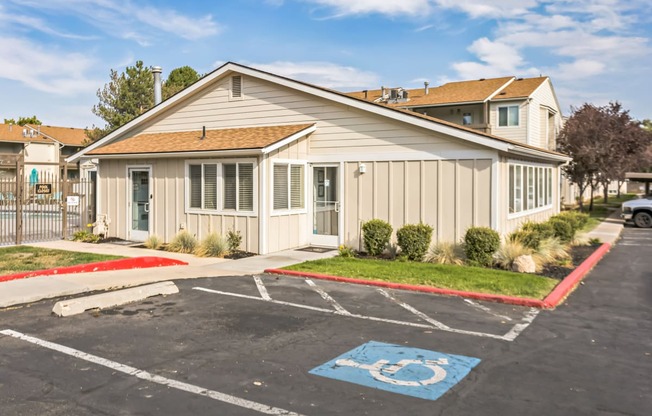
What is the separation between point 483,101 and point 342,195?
19.3m

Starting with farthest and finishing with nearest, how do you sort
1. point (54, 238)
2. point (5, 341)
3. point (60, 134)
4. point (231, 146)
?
point (60, 134) → point (54, 238) → point (231, 146) → point (5, 341)

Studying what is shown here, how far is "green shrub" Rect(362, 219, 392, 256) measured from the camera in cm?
1396

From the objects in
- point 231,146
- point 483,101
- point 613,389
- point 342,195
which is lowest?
point 613,389

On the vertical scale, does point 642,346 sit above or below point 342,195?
below

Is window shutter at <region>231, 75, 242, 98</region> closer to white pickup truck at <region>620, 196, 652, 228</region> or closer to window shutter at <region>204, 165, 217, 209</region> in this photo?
window shutter at <region>204, 165, 217, 209</region>

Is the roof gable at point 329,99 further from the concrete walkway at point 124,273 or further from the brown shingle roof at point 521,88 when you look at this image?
the brown shingle roof at point 521,88

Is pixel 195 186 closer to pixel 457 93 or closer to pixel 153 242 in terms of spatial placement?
pixel 153 242

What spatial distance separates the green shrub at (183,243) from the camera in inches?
593

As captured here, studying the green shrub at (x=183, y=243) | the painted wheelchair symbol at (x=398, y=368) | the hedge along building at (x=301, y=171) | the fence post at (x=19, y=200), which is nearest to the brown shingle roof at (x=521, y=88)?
the hedge along building at (x=301, y=171)

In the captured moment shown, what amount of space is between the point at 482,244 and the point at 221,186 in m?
7.24

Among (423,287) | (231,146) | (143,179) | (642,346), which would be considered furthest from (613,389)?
(143,179)

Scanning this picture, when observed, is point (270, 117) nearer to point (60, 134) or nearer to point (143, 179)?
point (143, 179)

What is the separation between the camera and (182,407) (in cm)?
479

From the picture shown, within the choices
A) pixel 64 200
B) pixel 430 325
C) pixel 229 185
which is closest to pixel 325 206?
pixel 229 185
